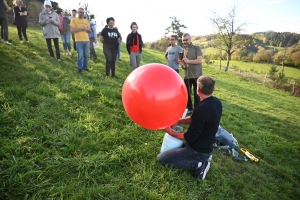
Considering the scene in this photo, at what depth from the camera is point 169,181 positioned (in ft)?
8.54

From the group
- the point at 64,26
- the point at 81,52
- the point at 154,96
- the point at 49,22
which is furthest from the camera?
the point at 64,26

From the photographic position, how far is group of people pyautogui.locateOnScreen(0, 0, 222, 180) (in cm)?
258

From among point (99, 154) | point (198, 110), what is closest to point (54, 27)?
point (99, 154)

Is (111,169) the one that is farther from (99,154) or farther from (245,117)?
(245,117)

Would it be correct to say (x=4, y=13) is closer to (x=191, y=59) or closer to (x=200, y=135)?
(x=191, y=59)

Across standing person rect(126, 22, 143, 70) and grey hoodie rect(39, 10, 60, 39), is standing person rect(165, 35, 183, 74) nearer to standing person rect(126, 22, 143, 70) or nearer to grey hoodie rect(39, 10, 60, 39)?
standing person rect(126, 22, 143, 70)

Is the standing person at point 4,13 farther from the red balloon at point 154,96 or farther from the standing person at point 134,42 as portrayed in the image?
the red balloon at point 154,96

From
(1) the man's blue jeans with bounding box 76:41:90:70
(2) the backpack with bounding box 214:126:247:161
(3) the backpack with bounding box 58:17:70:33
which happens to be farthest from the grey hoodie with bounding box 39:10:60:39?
(2) the backpack with bounding box 214:126:247:161

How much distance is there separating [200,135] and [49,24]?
6548 mm

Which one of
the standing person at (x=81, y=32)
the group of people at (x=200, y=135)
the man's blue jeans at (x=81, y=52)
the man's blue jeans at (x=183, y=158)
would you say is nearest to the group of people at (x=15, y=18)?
the standing person at (x=81, y=32)

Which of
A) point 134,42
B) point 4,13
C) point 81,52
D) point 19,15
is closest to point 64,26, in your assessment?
point 19,15

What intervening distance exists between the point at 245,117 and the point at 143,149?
5.16 m

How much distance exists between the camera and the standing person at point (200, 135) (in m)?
2.53

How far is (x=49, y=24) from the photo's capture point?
20.5 feet
